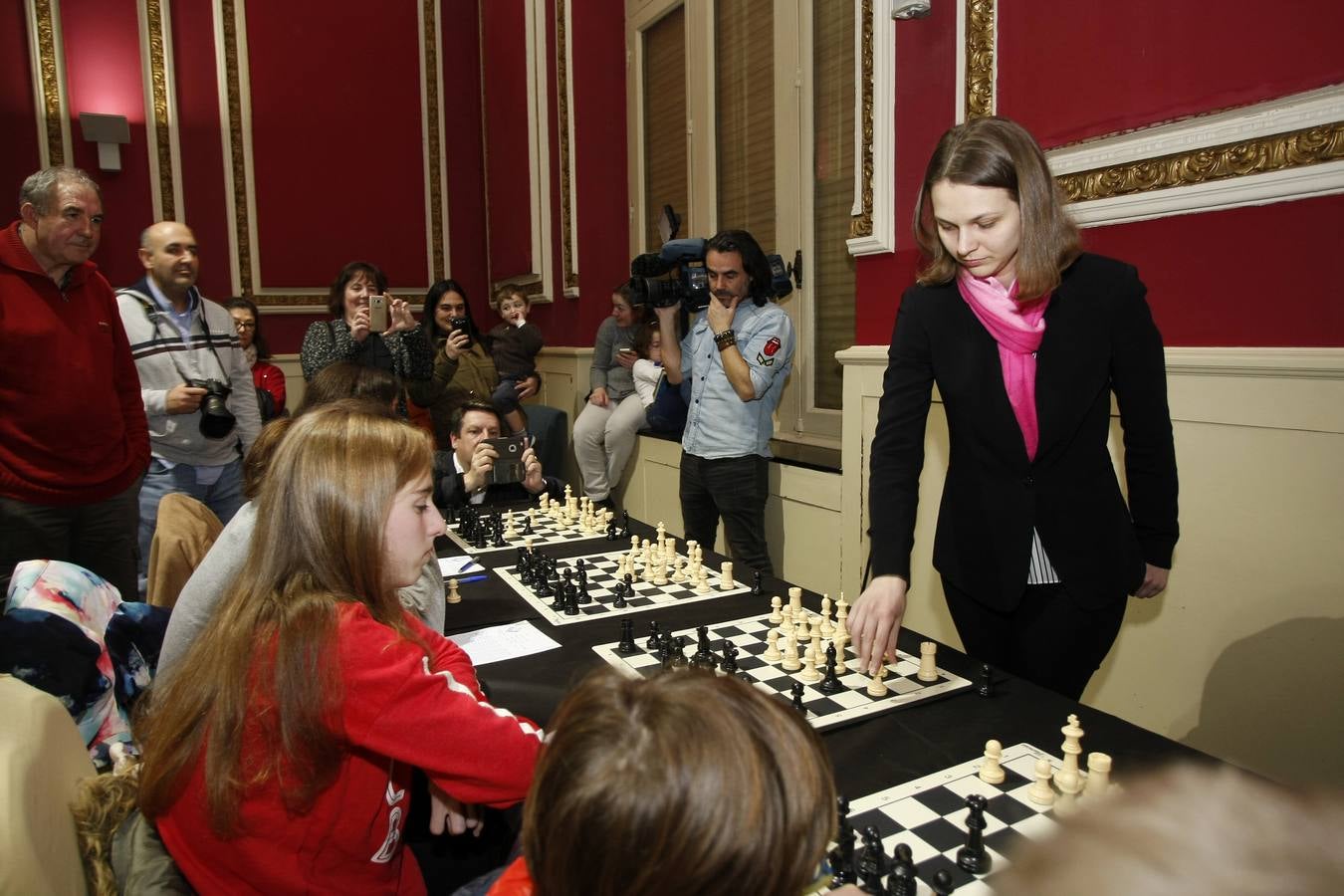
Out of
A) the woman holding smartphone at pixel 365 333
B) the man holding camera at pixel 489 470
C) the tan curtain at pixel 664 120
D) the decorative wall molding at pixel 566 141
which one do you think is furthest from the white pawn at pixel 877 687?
the decorative wall molding at pixel 566 141

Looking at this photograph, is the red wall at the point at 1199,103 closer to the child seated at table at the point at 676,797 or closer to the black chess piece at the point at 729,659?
the black chess piece at the point at 729,659

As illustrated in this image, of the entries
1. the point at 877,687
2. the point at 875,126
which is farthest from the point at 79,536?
the point at 875,126

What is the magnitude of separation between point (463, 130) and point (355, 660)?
22.2 ft

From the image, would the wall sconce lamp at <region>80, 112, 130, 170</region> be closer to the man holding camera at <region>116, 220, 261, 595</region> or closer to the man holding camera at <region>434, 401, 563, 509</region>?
the man holding camera at <region>116, 220, 261, 595</region>

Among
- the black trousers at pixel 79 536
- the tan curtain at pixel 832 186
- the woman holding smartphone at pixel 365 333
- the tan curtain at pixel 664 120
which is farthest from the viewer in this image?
the tan curtain at pixel 664 120

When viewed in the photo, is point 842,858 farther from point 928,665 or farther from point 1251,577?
→ point 1251,577

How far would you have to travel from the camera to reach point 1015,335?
4.94 feet

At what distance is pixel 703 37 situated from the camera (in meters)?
4.84

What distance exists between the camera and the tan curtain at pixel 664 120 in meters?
5.19

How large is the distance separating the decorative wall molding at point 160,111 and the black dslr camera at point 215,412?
3.91 metres

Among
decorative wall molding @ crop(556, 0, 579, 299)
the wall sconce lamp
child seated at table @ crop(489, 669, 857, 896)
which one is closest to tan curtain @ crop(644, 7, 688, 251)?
decorative wall molding @ crop(556, 0, 579, 299)

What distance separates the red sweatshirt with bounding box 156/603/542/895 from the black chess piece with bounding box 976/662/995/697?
2.37ft

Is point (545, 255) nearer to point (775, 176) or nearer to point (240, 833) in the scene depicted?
point (775, 176)

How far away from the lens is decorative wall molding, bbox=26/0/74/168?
587 centimetres
